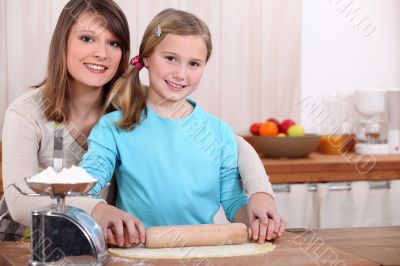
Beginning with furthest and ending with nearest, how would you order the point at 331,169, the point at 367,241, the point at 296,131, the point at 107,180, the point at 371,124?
the point at 371,124
the point at 296,131
the point at 331,169
the point at 107,180
the point at 367,241

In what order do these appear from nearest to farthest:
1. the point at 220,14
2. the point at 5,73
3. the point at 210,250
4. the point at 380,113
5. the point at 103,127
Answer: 1. the point at 210,250
2. the point at 103,127
3. the point at 5,73
4. the point at 220,14
5. the point at 380,113

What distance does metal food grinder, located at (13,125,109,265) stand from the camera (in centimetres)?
129

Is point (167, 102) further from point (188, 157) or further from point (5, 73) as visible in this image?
point (5, 73)

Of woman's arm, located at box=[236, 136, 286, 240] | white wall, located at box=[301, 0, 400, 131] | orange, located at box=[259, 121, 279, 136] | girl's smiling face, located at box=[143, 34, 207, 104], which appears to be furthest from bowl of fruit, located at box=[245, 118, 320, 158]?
girl's smiling face, located at box=[143, 34, 207, 104]

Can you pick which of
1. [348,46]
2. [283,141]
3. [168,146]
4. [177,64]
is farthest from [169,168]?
[348,46]

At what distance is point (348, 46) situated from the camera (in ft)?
12.1

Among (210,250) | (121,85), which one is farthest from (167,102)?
(210,250)

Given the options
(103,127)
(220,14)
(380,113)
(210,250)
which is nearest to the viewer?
(210,250)

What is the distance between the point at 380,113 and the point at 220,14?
3.16 feet

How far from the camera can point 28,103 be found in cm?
199

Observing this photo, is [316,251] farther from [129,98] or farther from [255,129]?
[255,129]

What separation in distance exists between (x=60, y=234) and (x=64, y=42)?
85 cm

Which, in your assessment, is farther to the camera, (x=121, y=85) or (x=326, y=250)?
(x=121, y=85)

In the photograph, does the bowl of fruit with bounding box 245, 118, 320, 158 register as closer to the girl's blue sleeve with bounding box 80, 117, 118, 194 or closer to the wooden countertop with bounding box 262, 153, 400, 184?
the wooden countertop with bounding box 262, 153, 400, 184
